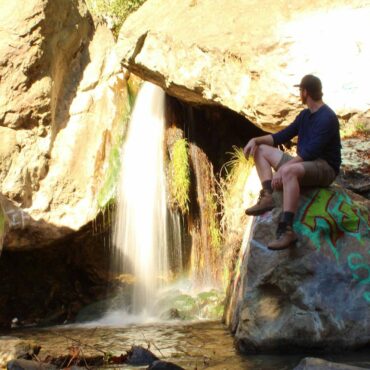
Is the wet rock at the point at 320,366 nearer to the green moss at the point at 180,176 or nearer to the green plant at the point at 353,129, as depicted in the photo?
the green plant at the point at 353,129

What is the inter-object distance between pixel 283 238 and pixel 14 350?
2498 mm

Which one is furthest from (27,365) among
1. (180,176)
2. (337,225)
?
(180,176)

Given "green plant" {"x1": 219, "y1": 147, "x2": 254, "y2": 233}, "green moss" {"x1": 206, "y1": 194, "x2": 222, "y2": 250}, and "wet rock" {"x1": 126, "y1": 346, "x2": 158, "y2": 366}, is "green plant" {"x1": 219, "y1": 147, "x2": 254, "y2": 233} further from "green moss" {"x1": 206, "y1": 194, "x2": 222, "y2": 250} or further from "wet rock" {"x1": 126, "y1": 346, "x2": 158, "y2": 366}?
"wet rock" {"x1": 126, "y1": 346, "x2": 158, "y2": 366}

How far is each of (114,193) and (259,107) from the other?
288cm

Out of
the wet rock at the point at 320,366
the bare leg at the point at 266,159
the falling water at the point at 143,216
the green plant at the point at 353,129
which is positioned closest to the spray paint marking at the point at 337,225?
the bare leg at the point at 266,159

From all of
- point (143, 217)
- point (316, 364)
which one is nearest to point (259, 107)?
point (143, 217)

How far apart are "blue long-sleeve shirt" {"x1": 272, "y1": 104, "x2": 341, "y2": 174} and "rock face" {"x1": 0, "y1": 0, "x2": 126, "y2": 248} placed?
5.18 m

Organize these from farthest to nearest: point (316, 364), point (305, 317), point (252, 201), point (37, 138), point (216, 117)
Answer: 1. point (216, 117)
2. point (37, 138)
3. point (252, 201)
4. point (305, 317)
5. point (316, 364)

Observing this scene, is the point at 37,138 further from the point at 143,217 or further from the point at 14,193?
the point at 143,217

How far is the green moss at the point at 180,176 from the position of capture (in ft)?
33.2

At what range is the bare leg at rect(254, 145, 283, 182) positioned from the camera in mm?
5898

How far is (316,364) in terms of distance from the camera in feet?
12.6

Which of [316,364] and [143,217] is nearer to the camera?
[316,364]

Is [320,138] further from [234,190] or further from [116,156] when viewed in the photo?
[116,156]
